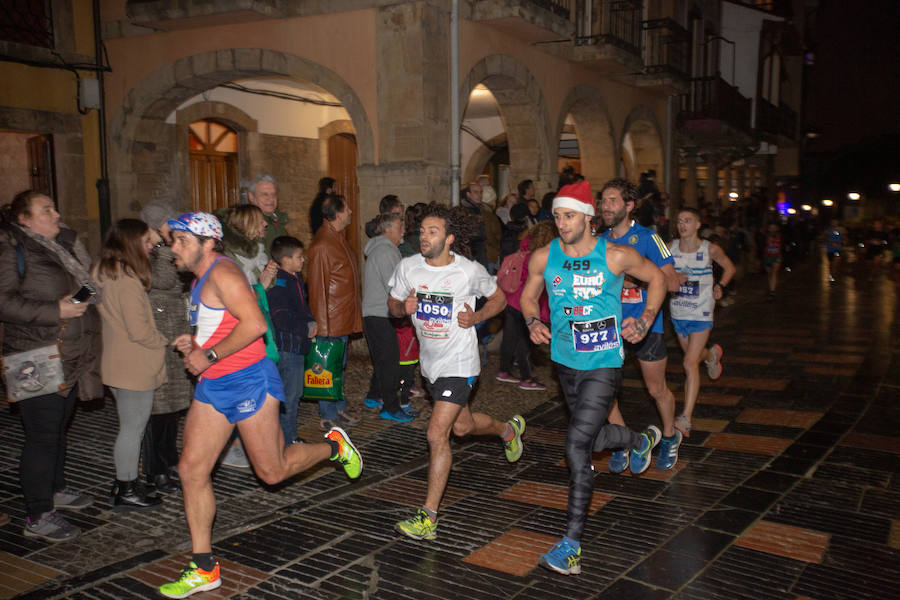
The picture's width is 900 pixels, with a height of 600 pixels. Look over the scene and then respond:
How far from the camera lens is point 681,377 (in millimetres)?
8867

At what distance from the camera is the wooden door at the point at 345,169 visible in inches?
619

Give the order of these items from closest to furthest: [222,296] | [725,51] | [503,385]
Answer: [222,296] < [503,385] < [725,51]

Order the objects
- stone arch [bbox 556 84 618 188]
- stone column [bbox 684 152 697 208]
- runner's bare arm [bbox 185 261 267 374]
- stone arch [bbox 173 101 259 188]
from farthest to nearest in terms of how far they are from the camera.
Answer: stone column [bbox 684 152 697 208] → stone arch [bbox 556 84 618 188] → stone arch [bbox 173 101 259 188] → runner's bare arm [bbox 185 261 267 374]

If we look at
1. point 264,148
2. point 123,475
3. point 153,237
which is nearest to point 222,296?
point 153,237

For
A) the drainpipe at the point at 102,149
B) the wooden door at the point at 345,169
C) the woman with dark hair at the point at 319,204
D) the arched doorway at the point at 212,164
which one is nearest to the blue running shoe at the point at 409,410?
the woman with dark hair at the point at 319,204

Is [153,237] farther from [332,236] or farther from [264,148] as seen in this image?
[264,148]

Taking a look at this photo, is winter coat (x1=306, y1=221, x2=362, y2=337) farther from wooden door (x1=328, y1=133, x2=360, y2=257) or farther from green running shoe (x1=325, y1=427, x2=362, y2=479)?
wooden door (x1=328, y1=133, x2=360, y2=257)

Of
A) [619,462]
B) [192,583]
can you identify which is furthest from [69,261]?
[619,462]

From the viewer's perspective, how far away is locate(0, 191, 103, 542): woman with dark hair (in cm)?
A: 436

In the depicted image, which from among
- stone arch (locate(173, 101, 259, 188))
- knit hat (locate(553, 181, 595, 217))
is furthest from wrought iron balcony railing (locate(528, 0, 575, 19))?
knit hat (locate(553, 181, 595, 217))

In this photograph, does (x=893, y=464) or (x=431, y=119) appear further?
(x=431, y=119)

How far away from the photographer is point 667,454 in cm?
556

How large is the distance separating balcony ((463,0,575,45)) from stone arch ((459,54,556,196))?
1.90 feet

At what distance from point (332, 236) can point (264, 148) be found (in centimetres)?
854
